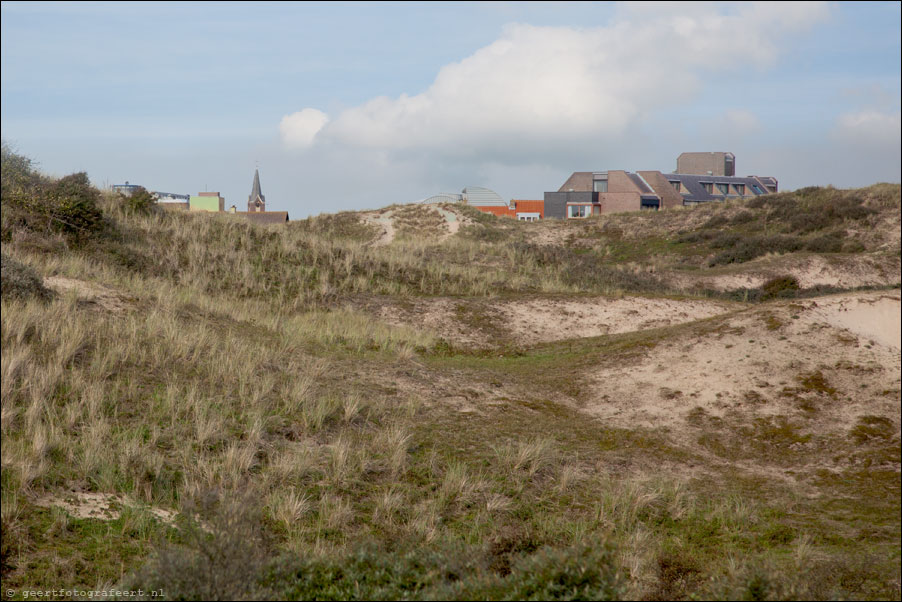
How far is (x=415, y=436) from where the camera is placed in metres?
8.27

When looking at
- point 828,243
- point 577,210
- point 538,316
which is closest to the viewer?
point 538,316

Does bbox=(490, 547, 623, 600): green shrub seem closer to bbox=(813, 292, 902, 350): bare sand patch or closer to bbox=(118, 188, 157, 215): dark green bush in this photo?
bbox=(813, 292, 902, 350): bare sand patch

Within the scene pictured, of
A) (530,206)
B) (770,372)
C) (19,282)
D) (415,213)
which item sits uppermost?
(530,206)

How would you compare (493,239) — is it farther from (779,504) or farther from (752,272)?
(779,504)

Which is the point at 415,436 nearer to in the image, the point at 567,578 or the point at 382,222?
the point at 567,578

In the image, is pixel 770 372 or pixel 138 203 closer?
pixel 770 372

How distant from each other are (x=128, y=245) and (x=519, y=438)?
13486mm

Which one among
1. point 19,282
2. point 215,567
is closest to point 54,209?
point 19,282

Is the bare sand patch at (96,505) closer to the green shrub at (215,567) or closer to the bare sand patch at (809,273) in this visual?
the green shrub at (215,567)

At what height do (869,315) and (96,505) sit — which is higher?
(869,315)

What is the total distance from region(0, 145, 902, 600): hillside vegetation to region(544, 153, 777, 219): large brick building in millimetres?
62001

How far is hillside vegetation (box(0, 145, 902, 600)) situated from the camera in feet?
14.6

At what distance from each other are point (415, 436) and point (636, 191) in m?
Answer: 73.6

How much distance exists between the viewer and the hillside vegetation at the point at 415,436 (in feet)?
14.6
